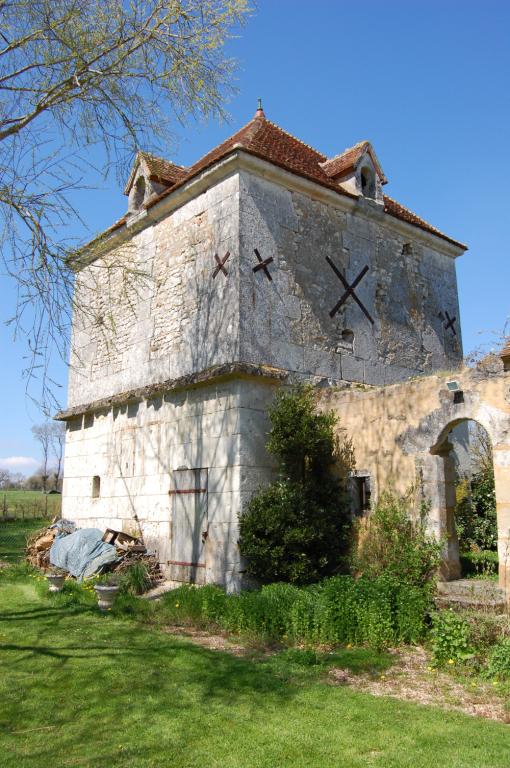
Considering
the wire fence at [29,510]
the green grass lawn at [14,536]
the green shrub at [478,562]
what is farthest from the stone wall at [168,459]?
the wire fence at [29,510]

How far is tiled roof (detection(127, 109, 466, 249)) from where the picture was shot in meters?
11.6

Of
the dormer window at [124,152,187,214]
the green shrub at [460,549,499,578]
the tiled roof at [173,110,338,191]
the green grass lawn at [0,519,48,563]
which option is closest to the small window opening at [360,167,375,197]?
the tiled roof at [173,110,338,191]

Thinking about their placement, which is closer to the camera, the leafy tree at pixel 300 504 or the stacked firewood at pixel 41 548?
the leafy tree at pixel 300 504

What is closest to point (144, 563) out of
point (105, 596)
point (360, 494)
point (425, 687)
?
point (105, 596)

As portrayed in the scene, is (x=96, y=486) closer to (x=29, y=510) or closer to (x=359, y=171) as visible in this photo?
(x=359, y=171)

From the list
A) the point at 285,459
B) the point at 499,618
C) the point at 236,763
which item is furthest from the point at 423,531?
the point at 236,763

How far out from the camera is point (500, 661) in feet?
19.9

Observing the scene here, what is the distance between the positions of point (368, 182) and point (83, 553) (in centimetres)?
964

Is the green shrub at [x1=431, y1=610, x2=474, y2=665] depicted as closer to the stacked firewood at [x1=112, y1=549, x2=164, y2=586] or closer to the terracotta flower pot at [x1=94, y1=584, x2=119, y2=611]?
the terracotta flower pot at [x1=94, y1=584, x2=119, y2=611]

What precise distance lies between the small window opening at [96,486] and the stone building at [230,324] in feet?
0.10

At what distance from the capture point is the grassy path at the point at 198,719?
4457 millimetres

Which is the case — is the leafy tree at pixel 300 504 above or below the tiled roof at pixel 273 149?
below

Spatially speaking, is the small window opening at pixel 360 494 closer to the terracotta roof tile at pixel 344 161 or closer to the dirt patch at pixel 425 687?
the dirt patch at pixel 425 687

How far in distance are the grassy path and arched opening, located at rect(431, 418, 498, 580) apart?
339cm
